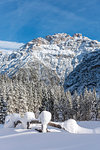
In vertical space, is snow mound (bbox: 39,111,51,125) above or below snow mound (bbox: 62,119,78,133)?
above

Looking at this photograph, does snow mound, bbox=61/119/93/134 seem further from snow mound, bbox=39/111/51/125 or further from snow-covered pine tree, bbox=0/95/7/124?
snow-covered pine tree, bbox=0/95/7/124

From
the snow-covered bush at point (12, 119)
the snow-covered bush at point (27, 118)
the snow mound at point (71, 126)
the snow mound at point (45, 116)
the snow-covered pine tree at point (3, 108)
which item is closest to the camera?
the snow mound at point (45, 116)

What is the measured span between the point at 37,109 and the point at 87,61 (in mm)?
111534

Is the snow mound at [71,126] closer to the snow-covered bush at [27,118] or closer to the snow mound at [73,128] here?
the snow mound at [73,128]

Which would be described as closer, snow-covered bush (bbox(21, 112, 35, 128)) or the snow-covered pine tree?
snow-covered bush (bbox(21, 112, 35, 128))

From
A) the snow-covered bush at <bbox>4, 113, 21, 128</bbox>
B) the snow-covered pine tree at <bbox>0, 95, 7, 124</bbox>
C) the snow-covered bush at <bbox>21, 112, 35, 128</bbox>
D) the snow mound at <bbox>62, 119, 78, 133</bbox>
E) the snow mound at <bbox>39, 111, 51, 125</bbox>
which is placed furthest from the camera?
the snow-covered pine tree at <bbox>0, 95, 7, 124</bbox>

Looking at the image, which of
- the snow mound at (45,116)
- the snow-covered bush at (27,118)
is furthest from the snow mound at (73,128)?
the snow-covered bush at (27,118)

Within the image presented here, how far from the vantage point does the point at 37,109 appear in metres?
59.1

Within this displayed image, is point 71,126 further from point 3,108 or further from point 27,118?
point 3,108

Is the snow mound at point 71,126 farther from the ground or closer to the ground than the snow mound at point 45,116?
closer to the ground

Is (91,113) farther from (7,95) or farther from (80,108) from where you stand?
(7,95)

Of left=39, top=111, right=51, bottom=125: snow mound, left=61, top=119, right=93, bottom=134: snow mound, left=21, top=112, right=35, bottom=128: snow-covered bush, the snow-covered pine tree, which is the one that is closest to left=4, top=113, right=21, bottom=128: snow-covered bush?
left=21, top=112, right=35, bottom=128: snow-covered bush

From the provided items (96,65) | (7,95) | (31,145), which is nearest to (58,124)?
(31,145)

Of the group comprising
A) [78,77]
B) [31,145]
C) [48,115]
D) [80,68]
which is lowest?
[31,145]
